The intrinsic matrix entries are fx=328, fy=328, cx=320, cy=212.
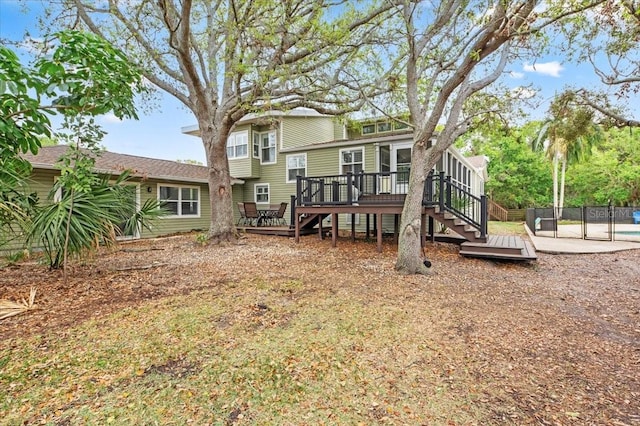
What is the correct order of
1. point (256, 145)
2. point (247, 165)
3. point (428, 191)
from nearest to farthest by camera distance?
point (428, 191)
point (247, 165)
point (256, 145)

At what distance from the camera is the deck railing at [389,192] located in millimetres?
8398

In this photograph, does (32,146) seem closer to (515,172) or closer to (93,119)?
(93,119)

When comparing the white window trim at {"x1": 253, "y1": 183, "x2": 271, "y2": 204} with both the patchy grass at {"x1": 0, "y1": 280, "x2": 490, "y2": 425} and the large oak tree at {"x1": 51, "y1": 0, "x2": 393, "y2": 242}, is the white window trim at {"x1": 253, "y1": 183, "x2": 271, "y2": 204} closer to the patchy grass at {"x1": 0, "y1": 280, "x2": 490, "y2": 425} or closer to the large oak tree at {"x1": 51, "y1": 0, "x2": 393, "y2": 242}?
the large oak tree at {"x1": 51, "y1": 0, "x2": 393, "y2": 242}

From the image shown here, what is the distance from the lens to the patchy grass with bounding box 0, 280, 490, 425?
226 centimetres

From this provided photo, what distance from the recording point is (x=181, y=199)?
46.0 ft

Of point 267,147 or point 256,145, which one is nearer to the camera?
point 267,147

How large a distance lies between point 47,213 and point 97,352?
3354mm

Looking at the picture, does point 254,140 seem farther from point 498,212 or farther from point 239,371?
point 498,212

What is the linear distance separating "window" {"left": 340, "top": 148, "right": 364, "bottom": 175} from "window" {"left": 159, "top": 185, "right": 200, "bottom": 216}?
21.8 ft

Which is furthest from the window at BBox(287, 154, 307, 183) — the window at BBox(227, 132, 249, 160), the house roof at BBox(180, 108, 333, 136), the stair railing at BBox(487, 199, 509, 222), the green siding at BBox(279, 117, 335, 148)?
the stair railing at BBox(487, 199, 509, 222)

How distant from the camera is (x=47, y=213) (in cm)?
523

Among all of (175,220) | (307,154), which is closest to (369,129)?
(307,154)

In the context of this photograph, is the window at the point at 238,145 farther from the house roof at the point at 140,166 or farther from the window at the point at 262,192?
the window at the point at 262,192

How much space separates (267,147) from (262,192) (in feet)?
7.21
